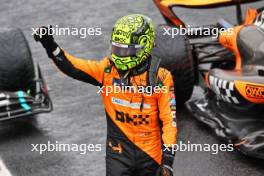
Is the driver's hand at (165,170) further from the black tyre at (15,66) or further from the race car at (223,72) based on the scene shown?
the black tyre at (15,66)

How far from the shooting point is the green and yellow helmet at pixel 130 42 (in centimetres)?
518

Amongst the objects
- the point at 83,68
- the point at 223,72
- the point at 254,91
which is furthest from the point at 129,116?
the point at 223,72

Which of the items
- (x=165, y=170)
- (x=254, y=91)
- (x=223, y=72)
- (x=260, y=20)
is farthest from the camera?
(x=260, y=20)

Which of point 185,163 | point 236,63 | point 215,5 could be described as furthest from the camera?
point 215,5

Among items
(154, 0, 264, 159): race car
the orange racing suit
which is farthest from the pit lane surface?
the orange racing suit

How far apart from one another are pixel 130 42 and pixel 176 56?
8.81ft

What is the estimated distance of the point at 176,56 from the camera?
7.81 meters

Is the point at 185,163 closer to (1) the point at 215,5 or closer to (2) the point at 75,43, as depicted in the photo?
(1) the point at 215,5

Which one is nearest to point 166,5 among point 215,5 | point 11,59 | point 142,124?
point 215,5

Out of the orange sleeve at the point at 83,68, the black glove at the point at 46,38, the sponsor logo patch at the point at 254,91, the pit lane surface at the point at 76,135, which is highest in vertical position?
the black glove at the point at 46,38

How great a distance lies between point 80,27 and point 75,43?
2.62 feet

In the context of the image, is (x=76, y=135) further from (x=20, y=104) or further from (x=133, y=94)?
(x=133, y=94)

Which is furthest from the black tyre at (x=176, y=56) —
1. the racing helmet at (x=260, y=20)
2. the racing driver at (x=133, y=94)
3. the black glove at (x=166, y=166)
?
the black glove at (x=166, y=166)

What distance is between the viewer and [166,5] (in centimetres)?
841
